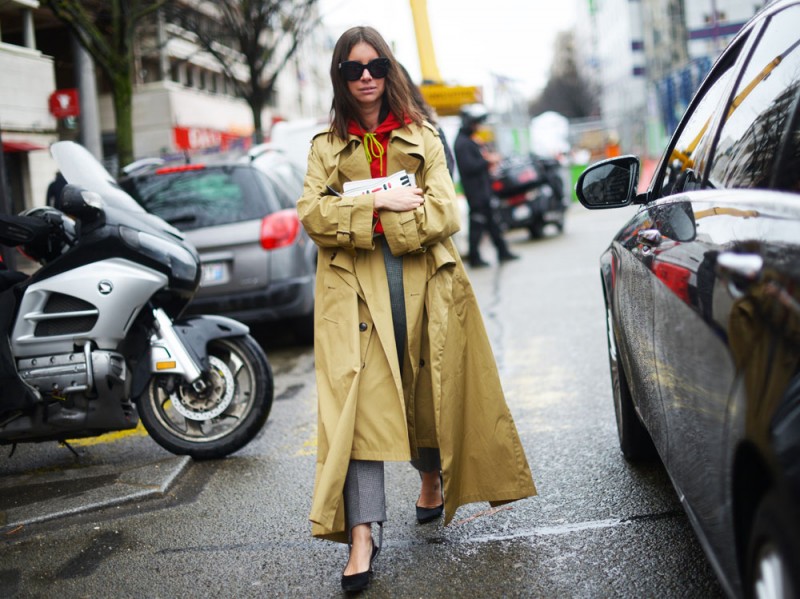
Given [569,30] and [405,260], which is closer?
[405,260]

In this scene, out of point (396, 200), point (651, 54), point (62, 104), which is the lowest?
point (396, 200)

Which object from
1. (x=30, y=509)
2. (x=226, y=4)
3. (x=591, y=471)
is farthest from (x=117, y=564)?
(x=226, y=4)

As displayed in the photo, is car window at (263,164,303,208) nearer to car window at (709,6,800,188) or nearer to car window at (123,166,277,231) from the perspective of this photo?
car window at (123,166,277,231)

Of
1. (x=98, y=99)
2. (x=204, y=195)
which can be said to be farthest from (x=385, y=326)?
(x=98, y=99)

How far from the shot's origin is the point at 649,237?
10.5 ft

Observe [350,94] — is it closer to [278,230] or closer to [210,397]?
[210,397]

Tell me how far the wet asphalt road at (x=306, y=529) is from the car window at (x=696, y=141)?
1.24 meters

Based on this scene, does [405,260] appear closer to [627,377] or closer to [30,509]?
[627,377]

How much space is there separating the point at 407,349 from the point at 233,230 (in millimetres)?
4908

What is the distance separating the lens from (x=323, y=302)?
3.51 meters

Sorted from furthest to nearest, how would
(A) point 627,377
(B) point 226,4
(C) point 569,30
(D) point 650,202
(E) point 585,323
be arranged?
1. (C) point 569,30
2. (B) point 226,4
3. (E) point 585,323
4. (A) point 627,377
5. (D) point 650,202

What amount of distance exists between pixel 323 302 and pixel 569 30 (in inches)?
5189

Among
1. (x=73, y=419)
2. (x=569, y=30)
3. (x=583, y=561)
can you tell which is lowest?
(x=583, y=561)

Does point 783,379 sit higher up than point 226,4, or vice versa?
point 226,4
